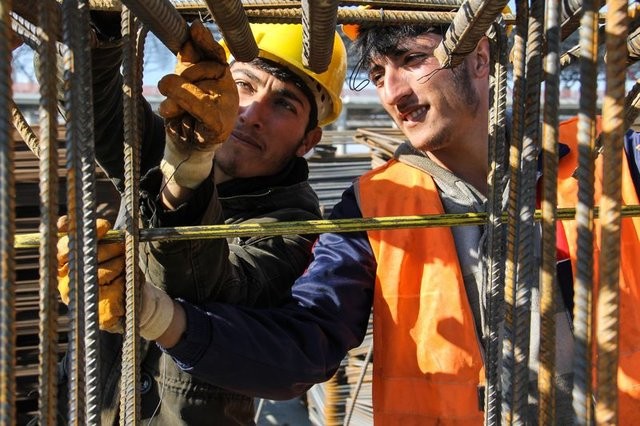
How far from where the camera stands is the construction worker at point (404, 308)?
5.27 ft

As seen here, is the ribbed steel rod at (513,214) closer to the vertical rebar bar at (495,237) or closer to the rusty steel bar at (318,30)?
the vertical rebar bar at (495,237)

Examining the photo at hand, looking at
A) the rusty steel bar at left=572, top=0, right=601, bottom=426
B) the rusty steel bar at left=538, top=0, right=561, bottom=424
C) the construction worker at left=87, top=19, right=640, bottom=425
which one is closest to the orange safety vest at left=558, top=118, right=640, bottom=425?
the construction worker at left=87, top=19, right=640, bottom=425

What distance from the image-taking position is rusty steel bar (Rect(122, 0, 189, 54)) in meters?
1.03

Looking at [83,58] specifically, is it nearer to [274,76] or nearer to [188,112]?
[188,112]

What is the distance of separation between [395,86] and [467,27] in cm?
102

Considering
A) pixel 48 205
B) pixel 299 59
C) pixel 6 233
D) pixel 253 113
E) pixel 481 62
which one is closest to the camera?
pixel 6 233

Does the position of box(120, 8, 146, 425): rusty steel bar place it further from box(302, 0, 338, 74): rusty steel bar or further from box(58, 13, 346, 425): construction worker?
box(302, 0, 338, 74): rusty steel bar

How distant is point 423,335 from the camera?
71.1 inches

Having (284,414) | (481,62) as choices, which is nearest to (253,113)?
(481,62)

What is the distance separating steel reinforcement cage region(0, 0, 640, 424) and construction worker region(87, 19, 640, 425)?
1.18 ft

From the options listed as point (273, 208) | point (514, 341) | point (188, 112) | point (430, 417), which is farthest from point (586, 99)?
point (273, 208)

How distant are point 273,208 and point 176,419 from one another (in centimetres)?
79

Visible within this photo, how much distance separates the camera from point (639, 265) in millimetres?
1803

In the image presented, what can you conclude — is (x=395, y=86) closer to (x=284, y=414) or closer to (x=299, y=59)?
(x=299, y=59)
